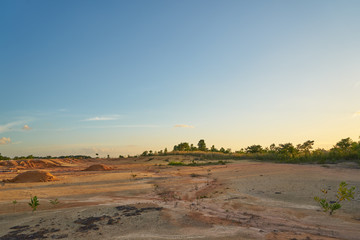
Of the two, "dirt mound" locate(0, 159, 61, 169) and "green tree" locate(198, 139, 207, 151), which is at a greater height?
"green tree" locate(198, 139, 207, 151)

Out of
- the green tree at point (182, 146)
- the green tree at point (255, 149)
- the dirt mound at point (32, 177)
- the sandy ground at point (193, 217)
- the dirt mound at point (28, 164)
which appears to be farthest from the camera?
the green tree at point (182, 146)

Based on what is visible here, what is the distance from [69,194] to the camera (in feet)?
25.5

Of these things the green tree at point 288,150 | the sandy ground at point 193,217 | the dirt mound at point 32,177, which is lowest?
the sandy ground at point 193,217

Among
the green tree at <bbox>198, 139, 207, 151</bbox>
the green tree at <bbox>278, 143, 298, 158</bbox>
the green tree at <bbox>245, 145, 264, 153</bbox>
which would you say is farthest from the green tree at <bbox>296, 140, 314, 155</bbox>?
the green tree at <bbox>198, 139, 207, 151</bbox>

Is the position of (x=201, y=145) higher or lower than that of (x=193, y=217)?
higher

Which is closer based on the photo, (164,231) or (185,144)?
(164,231)

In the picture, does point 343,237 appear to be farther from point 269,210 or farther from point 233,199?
point 233,199

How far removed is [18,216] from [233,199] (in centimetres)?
533

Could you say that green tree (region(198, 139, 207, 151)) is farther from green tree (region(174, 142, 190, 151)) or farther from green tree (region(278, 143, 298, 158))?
green tree (region(278, 143, 298, 158))

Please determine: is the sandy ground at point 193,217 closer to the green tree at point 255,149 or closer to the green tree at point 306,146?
the green tree at point 306,146

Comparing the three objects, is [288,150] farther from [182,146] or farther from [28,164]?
[28,164]

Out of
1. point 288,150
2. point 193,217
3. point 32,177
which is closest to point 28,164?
Result: point 32,177

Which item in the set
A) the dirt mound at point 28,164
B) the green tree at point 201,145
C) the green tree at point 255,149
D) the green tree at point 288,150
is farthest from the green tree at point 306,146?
the dirt mound at point 28,164

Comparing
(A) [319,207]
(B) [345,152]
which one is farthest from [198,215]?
(B) [345,152]
